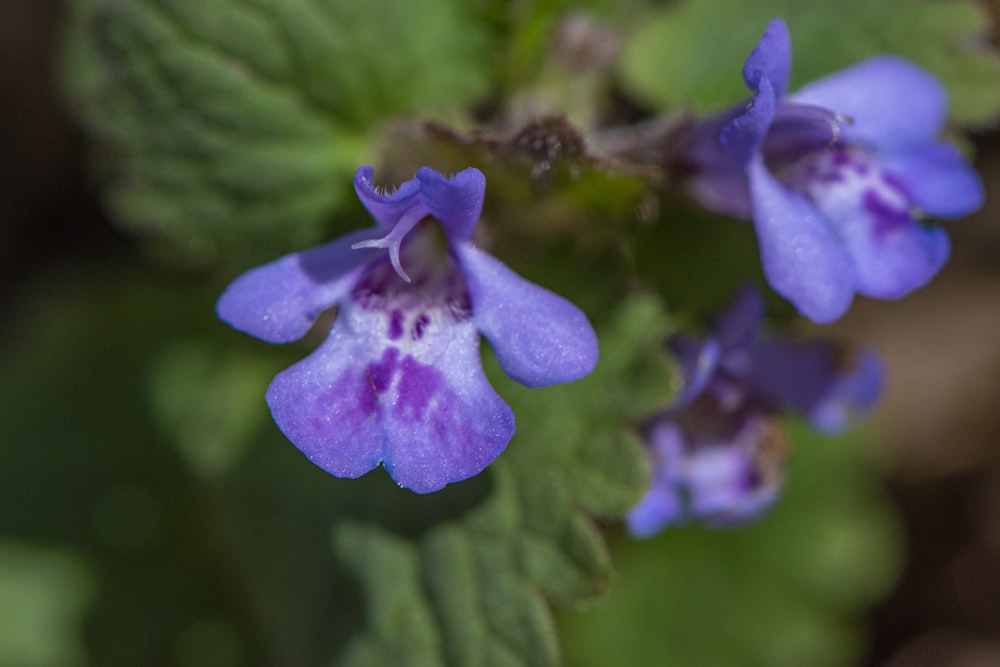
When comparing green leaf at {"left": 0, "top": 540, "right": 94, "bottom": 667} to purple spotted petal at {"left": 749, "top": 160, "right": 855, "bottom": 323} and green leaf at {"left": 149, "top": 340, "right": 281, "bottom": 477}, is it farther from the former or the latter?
purple spotted petal at {"left": 749, "top": 160, "right": 855, "bottom": 323}

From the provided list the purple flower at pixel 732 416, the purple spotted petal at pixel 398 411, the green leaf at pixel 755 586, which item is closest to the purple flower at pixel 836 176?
the purple flower at pixel 732 416

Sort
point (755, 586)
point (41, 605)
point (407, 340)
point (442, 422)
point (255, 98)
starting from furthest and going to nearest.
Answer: point (755, 586) → point (41, 605) → point (255, 98) → point (407, 340) → point (442, 422)

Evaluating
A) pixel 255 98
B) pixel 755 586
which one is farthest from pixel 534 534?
pixel 755 586

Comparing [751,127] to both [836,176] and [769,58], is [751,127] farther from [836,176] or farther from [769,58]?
[836,176]

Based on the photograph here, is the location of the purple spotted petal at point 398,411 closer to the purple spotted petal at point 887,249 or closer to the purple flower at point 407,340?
the purple flower at point 407,340

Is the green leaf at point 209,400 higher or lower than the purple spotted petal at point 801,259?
lower
